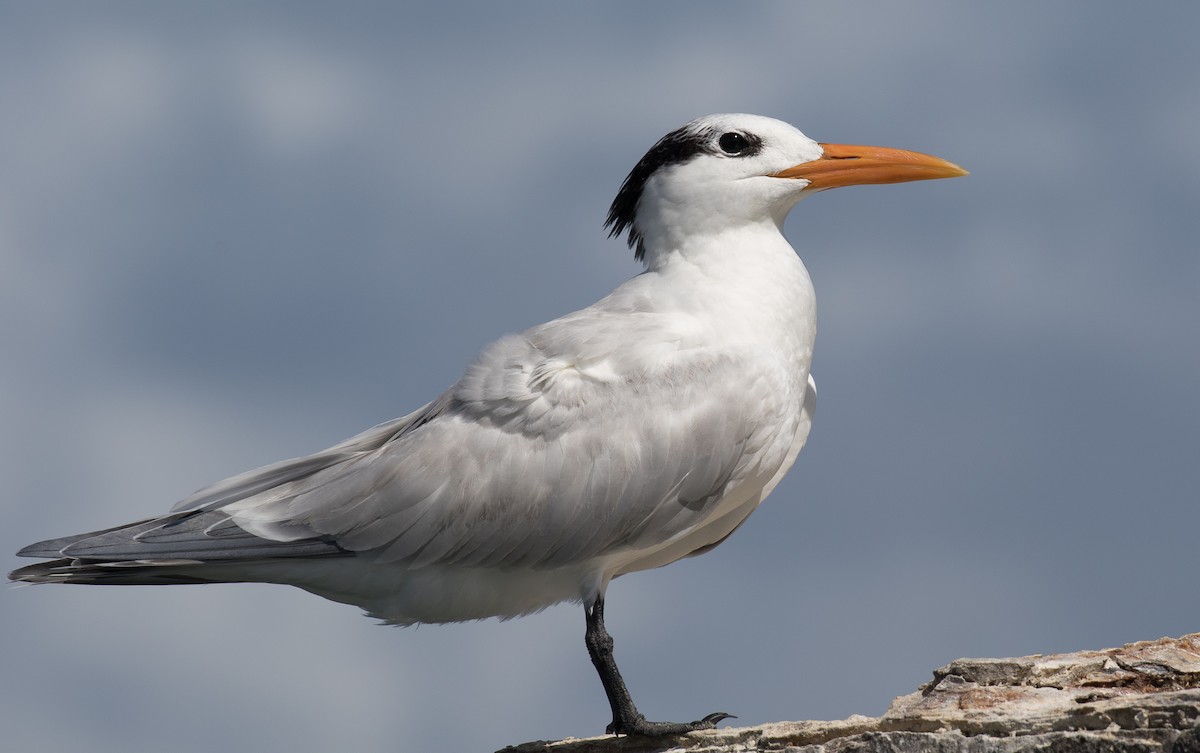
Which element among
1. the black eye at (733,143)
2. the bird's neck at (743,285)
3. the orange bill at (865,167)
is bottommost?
the bird's neck at (743,285)

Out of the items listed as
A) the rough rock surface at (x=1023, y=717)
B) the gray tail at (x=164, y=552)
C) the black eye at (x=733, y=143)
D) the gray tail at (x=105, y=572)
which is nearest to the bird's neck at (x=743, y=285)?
the black eye at (x=733, y=143)

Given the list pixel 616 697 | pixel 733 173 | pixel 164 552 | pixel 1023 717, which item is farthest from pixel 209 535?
pixel 1023 717

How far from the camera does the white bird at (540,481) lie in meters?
6.52

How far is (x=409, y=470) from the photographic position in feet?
21.9

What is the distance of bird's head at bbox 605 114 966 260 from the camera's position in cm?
716

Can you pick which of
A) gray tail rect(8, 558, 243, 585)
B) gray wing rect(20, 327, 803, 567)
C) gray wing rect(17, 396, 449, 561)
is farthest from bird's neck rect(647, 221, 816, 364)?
gray tail rect(8, 558, 243, 585)

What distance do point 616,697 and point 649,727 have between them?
8.9 inches

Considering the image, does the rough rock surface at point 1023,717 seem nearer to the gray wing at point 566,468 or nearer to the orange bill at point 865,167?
the gray wing at point 566,468

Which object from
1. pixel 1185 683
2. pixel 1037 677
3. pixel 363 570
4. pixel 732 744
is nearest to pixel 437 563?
pixel 363 570

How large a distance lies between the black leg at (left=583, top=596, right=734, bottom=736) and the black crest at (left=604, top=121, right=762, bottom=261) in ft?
7.35

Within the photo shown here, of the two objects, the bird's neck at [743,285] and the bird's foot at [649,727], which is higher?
the bird's neck at [743,285]

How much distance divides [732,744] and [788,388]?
185cm

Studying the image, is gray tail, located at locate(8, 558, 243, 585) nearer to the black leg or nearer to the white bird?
the white bird

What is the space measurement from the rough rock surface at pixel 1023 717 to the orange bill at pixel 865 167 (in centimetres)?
274
